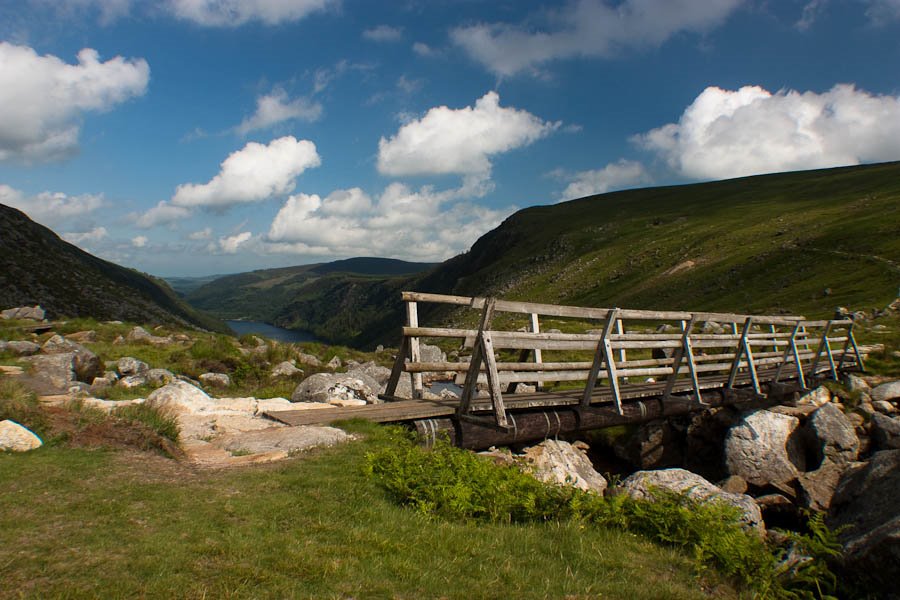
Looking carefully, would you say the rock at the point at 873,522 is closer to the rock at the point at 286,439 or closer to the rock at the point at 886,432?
the rock at the point at 886,432

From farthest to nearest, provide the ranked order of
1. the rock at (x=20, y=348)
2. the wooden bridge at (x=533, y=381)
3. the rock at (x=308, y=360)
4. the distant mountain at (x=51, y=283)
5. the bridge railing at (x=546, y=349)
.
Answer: the distant mountain at (x=51, y=283)
the rock at (x=308, y=360)
the rock at (x=20, y=348)
the bridge railing at (x=546, y=349)
the wooden bridge at (x=533, y=381)

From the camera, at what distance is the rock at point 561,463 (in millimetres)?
10930

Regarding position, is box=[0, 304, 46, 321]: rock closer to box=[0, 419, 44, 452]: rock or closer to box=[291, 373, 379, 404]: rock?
box=[291, 373, 379, 404]: rock

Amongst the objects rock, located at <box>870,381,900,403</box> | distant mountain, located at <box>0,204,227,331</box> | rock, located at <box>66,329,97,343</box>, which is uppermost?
distant mountain, located at <box>0,204,227,331</box>

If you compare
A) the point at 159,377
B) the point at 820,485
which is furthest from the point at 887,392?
the point at 159,377

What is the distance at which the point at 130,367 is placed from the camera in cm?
1945

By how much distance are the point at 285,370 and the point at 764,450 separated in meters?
18.4

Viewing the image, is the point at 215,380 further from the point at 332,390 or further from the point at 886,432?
the point at 886,432

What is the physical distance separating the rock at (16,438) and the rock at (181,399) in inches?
137

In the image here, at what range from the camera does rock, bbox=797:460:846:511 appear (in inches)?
477

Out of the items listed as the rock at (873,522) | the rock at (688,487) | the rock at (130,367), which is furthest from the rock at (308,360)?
the rock at (873,522)

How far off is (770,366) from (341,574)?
1040 inches

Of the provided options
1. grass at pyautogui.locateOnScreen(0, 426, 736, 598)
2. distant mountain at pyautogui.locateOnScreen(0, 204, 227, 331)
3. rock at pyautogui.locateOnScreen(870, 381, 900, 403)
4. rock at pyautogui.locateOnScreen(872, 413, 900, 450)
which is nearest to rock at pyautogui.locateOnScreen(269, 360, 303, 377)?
grass at pyautogui.locateOnScreen(0, 426, 736, 598)

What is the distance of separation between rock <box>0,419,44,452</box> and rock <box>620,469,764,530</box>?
9312mm
